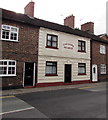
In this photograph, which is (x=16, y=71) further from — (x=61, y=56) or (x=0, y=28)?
(x=61, y=56)

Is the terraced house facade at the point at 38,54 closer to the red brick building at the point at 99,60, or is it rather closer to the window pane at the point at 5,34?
the window pane at the point at 5,34

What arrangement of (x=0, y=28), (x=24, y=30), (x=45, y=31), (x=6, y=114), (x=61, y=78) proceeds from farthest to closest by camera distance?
(x=61, y=78) < (x=45, y=31) < (x=24, y=30) < (x=0, y=28) < (x=6, y=114)

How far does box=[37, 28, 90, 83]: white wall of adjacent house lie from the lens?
44.6 ft

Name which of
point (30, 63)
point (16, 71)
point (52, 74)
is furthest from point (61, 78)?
point (16, 71)

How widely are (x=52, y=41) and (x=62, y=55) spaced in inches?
84.8

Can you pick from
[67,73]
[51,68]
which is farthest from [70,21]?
[51,68]

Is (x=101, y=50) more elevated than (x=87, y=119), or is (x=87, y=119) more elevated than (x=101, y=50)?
(x=101, y=50)

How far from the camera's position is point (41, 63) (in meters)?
13.5

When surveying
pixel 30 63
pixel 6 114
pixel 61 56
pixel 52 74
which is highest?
pixel 61 56

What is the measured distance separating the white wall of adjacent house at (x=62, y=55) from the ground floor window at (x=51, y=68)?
0.36 meters

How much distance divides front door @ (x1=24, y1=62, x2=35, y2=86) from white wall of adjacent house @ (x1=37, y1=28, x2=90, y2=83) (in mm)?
748

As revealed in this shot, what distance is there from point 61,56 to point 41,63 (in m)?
2.99

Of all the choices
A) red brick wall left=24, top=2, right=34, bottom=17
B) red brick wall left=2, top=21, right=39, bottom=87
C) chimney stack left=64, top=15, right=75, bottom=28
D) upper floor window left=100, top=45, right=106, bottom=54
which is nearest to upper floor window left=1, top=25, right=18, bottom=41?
red brick wall left=2, top=21, right=39, bottom=87

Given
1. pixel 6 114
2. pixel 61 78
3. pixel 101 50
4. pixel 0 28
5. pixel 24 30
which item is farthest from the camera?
→ pixel 101 50
